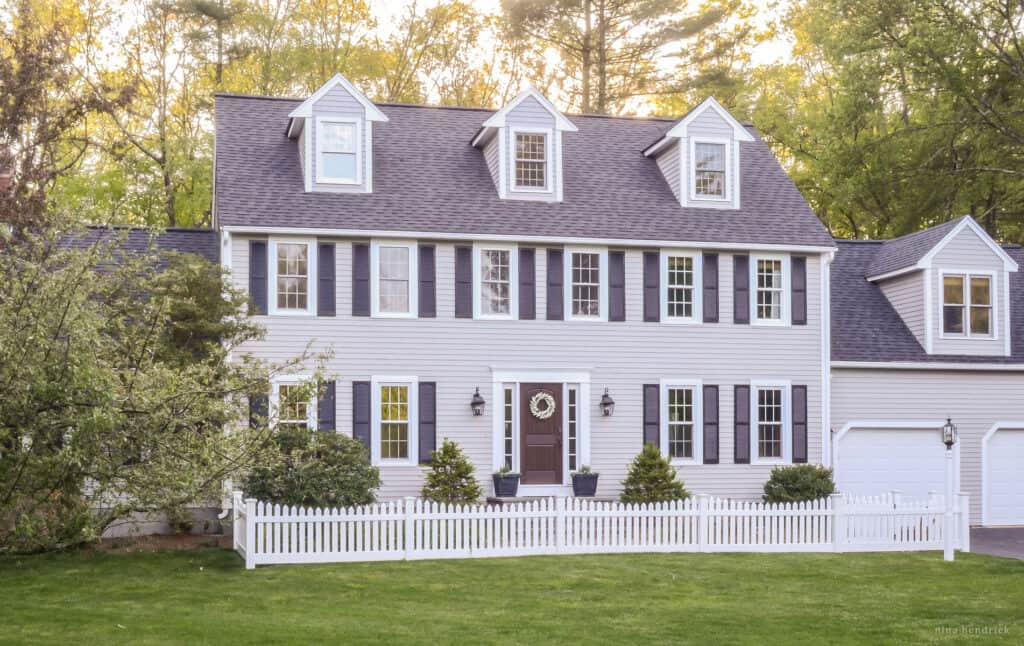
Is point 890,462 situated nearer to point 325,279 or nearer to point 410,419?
point 410,419

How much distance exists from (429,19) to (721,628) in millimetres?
30796

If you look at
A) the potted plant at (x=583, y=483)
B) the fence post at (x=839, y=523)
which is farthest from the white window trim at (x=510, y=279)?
the fence post at (x=839, y=523)

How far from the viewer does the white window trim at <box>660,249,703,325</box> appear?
24.9 metres

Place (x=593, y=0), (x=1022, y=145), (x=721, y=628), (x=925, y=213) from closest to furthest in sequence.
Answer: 1. (x=721, y=628)
2. (x=1022, y=145)
3. (x=925, y=213)
4. (x=593, y=0)

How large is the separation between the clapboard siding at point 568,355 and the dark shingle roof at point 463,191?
0.70 m

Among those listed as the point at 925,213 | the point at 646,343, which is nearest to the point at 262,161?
the point at 646,343

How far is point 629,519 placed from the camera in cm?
1911

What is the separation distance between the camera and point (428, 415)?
23500mm

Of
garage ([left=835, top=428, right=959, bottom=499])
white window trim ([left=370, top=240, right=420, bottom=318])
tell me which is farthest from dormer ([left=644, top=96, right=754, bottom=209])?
white window trim ([left=370, top=240, right=420, bottom=318])

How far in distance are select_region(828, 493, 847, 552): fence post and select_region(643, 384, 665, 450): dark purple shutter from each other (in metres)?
5.41

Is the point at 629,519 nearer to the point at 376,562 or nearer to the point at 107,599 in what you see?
the point at 376,562

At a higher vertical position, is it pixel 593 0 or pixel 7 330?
pixel 593 0

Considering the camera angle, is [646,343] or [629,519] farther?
[646,343]

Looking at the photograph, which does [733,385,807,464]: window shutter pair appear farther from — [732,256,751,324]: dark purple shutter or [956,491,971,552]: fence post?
[956,491,971,552]: fence post
